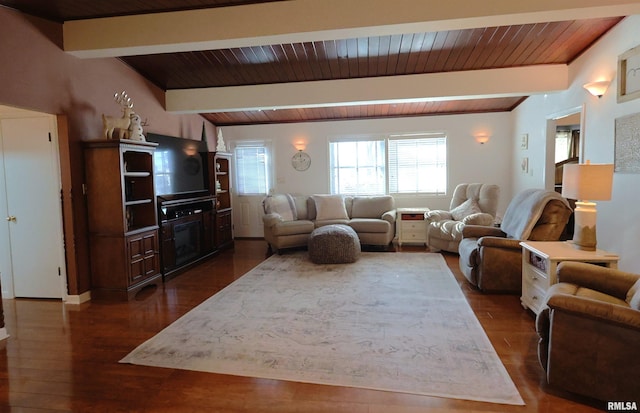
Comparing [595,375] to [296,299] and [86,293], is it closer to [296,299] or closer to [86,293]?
[296,299]

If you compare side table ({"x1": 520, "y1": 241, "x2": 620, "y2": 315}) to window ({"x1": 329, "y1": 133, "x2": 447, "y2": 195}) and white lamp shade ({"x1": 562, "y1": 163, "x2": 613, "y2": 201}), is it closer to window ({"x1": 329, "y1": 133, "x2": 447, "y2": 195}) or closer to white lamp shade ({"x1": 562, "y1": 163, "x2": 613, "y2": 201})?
white lamp shade ({"x1": 562, "y1": 163, "x2": 613, "y2": 201})

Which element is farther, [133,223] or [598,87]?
[133,223]

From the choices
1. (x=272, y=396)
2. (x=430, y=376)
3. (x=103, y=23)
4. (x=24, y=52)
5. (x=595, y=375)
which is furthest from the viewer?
(x=103, y=23)

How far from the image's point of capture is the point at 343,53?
434cm

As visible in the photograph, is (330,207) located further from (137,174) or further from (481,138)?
(137,174)

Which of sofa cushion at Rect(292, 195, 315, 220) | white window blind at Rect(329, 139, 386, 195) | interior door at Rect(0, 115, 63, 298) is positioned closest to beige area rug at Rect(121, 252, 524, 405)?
interior door at Rect(0, 115, 63, 298)

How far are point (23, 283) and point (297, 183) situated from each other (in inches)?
181

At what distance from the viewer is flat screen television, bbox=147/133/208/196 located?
193 inches

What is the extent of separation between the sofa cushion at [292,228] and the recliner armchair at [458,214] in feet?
6.58

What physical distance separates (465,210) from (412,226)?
0.94 meters

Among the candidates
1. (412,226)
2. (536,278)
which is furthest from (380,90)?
(536,278)

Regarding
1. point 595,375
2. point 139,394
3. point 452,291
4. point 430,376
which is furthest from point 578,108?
point 139,394

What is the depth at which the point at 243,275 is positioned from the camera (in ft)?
15.4
